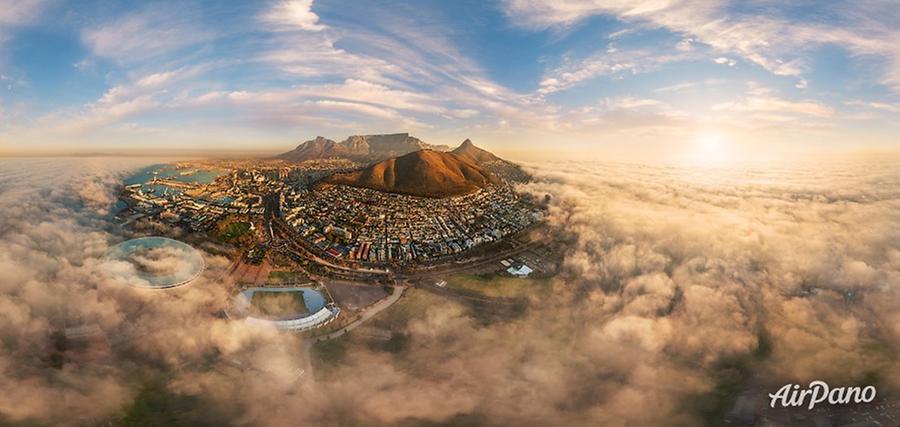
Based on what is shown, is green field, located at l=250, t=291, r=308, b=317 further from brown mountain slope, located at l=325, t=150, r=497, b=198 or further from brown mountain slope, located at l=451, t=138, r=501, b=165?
brown mountain slope, located at l=451, t=138, r=501, b=165

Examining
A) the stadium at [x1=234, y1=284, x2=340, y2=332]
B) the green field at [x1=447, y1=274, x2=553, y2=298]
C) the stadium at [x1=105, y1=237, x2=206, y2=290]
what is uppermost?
the stadium at [x1=105, y1=237, x2=206, y2=290]

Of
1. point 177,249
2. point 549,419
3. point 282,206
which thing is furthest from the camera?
point 282,206

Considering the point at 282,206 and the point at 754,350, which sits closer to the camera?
the point at 754,350

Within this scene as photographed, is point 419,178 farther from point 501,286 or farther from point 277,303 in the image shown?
point 277,303

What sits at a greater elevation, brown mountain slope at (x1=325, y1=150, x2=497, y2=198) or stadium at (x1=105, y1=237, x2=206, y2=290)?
brown mountain slope at (x1=325, y1=150, x2=497, y2=198)

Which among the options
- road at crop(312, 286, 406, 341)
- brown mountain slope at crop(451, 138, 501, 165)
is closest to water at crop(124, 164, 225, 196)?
Result: road at crop(312, 286, 406, 341)

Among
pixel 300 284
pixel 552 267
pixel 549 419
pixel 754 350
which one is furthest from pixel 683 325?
pixel 300 284

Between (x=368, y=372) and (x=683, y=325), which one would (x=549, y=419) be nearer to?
(x=368, y=372)
